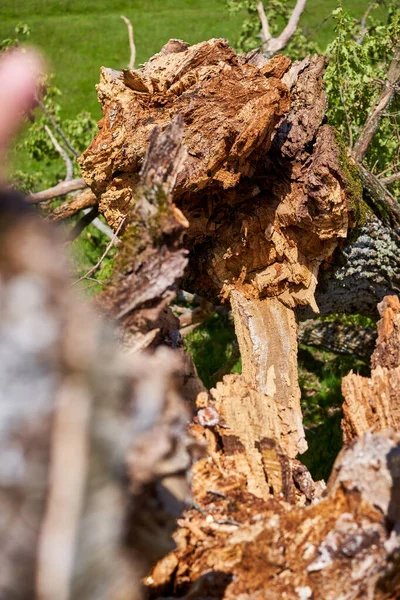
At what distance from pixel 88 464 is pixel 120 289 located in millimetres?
710

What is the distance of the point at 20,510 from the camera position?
1.01m

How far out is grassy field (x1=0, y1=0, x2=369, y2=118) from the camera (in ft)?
36.4

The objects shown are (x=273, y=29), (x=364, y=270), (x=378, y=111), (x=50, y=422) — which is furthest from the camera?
(x=273, y=29)

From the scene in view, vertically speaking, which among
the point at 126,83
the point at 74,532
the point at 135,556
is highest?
the point at 126,83

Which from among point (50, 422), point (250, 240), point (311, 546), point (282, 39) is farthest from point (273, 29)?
point (50, 422)

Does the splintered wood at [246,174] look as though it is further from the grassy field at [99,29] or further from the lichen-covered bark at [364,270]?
the grassy field at [99,29]

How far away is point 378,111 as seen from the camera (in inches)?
170

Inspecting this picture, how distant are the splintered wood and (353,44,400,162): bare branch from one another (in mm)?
1292

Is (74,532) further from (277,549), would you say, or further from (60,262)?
(277,549)

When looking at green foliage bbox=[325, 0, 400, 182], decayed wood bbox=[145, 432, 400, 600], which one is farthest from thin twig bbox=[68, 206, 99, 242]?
decayed wood bbox=[145, 432, 400, 600]

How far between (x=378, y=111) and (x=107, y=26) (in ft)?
30.7

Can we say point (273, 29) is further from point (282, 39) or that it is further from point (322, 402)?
point (322, 402)

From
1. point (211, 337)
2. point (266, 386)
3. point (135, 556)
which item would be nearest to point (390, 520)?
point (135, 556)

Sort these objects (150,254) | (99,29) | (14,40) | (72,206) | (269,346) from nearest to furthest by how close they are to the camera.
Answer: (150,254)
(269,346)
(72,206)
(14,40)
(99,29)
